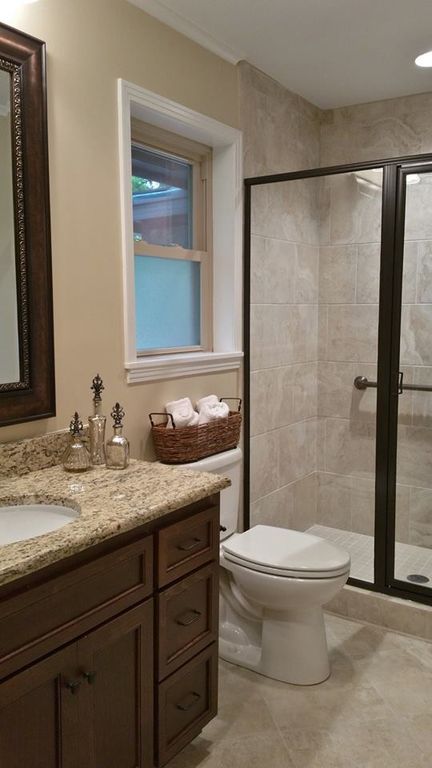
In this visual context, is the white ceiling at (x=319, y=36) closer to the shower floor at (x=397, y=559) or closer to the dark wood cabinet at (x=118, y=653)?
the dark wood cabinet at (x=118, y=653)

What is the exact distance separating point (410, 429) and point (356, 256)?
38.7 inches

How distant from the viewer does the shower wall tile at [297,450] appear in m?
3.24

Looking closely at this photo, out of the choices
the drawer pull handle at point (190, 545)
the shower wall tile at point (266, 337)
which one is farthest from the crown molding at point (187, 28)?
the drawer pull handle at point (190, 545)

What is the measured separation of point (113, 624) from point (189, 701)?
1.61 ft

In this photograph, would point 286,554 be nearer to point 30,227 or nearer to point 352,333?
point 30,227

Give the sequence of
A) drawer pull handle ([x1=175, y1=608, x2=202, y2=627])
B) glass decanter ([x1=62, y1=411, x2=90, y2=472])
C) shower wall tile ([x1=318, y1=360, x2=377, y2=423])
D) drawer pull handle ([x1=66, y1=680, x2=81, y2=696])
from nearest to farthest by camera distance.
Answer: drawer pull handle ([x1=66, y1=680, x2=81, y2=696]), drawer pull handle ([x1=175, y1=608, x2=202, y2=627]), glass decanter ([x1=62, y1=411, x2=90, y2=472]), shower wall tile ([x1=318, y1=360, x2=377, y2=423])

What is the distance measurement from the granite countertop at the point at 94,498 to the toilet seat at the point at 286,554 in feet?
1.73

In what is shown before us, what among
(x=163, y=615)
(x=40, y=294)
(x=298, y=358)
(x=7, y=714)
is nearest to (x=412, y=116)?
(x=298, y=358)

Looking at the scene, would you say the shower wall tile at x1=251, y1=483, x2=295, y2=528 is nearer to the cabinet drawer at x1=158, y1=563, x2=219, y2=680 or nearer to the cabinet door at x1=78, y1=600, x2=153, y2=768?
the cabinet drawer at x1=158, y1=563, x2=219, y2=680

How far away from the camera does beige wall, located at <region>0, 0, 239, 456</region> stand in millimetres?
1899

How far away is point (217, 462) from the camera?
2428mm

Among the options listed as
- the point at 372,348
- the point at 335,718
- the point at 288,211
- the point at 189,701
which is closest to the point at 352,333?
the point at 372,348

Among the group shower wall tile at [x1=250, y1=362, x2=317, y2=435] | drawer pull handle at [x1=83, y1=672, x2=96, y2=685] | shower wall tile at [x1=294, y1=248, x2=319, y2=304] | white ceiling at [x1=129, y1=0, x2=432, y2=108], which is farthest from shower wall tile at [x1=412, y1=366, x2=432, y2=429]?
drawer pull handle at [x1=83, y1=672, x2=96, y2=685]

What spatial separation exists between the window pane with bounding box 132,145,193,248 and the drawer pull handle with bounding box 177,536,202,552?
4.08ft
